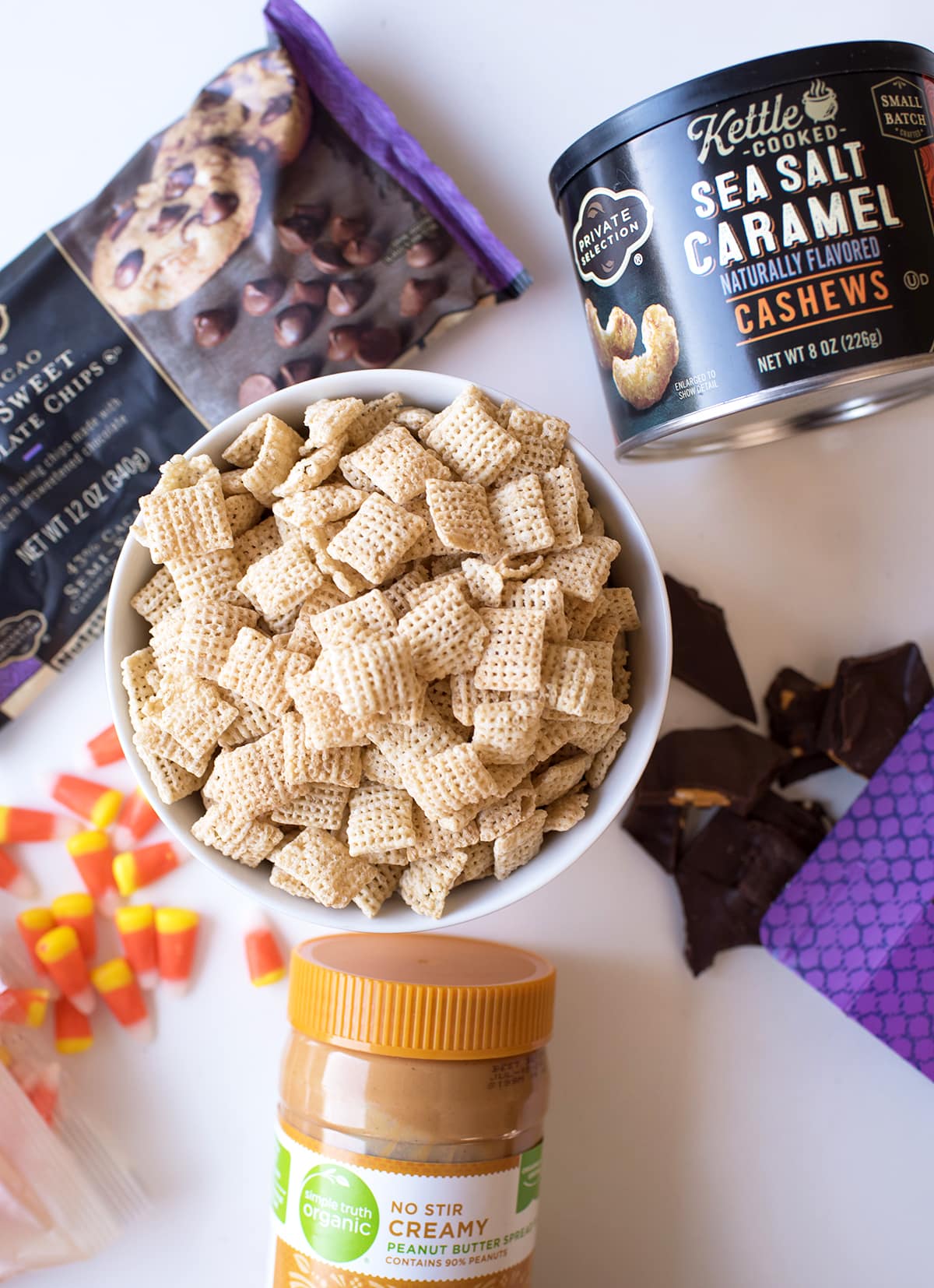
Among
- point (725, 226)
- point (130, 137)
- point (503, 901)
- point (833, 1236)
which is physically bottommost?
point (833, 1236)

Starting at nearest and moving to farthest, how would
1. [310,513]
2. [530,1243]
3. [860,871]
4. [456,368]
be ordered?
[310,513], [530,1243], [860,871], [456,368]

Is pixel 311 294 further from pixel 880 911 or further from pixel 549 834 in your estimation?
pixel 880 911

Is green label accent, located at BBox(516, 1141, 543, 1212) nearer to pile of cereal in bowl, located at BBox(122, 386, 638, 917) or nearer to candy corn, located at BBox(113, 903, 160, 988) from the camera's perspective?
pile of cereal in bowl, located at BBox(122, 386, 638, 917)

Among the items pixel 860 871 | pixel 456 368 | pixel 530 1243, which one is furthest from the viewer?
pixel 456 368

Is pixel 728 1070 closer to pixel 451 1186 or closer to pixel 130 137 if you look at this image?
pixel 451 1186

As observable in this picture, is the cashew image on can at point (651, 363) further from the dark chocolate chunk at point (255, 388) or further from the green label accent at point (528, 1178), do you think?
the green label accent at point (528, 1178)

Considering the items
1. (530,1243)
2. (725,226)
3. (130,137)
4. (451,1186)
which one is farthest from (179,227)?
(530,1243)

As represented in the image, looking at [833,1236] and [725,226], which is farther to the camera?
[833,1236]
